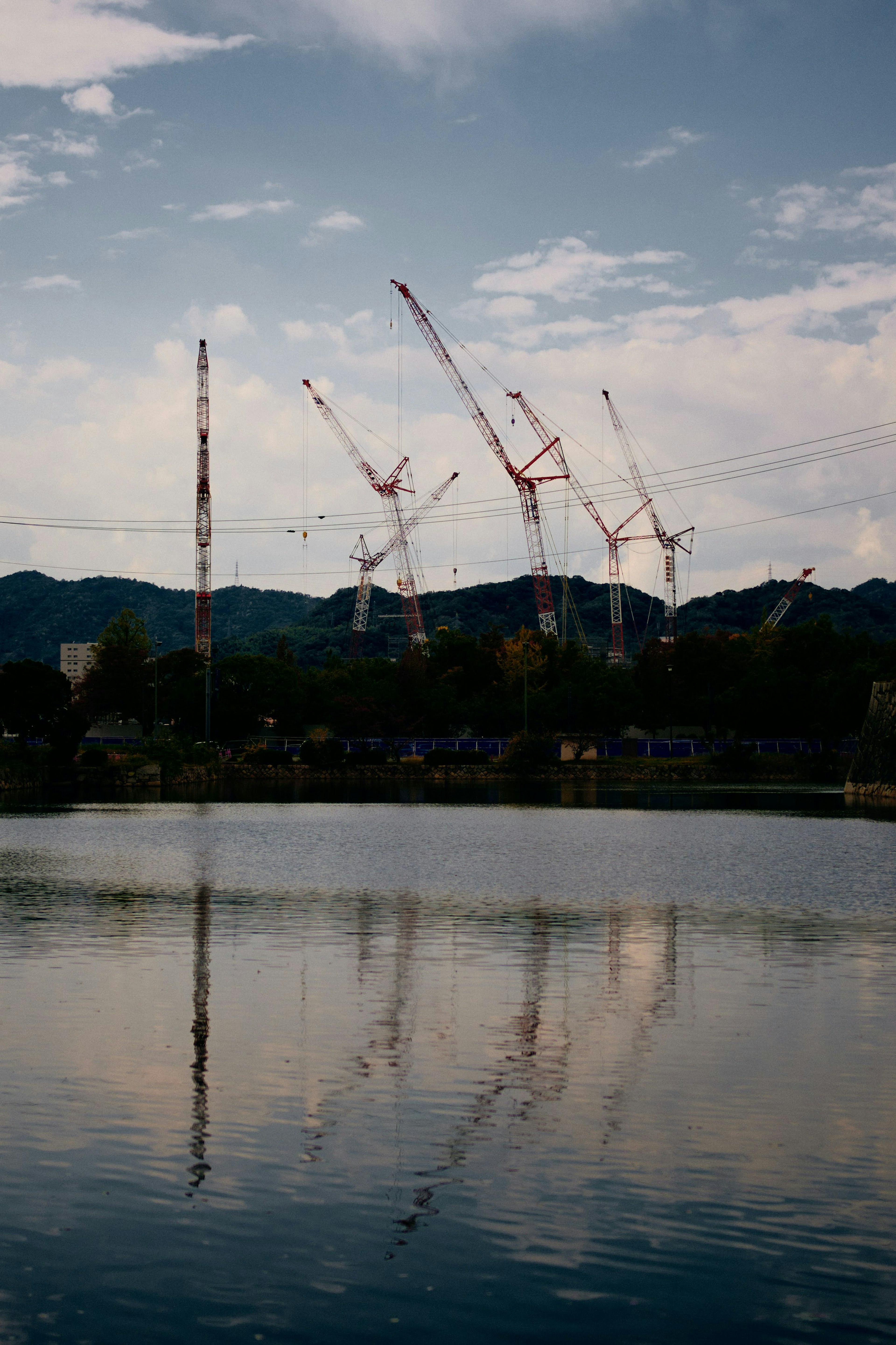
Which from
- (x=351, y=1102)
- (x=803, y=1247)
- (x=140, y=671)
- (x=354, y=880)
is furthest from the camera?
(x=140, y=671)

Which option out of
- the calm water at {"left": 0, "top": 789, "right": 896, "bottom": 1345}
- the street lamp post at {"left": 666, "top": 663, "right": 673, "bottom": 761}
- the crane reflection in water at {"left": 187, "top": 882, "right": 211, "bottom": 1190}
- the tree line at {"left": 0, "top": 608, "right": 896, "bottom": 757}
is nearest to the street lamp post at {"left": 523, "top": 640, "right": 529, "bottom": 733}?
the tree line at {"left": 0, "top": 608, "right": 896, "bottom": 757}

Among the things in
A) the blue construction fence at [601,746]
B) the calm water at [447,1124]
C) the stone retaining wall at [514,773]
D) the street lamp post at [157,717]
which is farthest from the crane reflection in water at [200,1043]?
the blue construction fence at [601,746]

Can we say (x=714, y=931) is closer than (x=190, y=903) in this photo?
Yes

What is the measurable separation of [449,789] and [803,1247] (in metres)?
101

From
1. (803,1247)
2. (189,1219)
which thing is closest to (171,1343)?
(189,1219)

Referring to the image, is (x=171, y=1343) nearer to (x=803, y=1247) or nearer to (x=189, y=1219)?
(x=189, y=1219)

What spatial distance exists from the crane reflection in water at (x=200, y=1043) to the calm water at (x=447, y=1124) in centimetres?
6

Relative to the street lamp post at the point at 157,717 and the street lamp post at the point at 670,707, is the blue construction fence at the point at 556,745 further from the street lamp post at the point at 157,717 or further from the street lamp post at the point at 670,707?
the street lamp post at the point at 157,717

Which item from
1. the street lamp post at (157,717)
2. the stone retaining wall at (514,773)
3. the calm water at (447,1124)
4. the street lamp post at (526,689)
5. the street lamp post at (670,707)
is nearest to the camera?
the calm water at (447,1124)

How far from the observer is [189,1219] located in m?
8.94

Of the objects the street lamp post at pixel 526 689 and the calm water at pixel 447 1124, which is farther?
the street lamp post at pixel 526 689

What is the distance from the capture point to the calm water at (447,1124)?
305 inches

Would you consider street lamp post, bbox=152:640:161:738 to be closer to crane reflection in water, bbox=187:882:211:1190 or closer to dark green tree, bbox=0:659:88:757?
dark green tree, bbox=0:659:88:757

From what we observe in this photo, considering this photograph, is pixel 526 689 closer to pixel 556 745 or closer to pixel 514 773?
pixel 514 773
